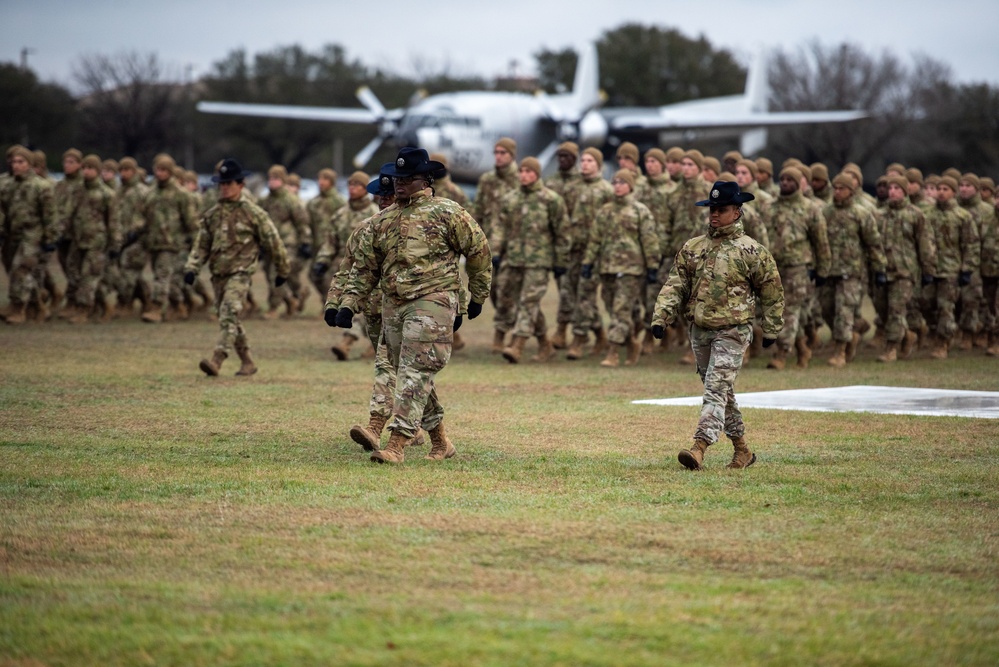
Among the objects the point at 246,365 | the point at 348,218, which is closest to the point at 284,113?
the point at 348,218

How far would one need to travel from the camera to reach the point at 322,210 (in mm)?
22203

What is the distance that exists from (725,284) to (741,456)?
1183 mm

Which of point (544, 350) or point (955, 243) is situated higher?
point (955, 243)

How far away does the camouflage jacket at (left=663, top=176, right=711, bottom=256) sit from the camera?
56.3 feet

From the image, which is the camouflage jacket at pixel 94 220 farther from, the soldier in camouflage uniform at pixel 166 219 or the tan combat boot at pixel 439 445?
the tan combat boot at pixel 439 445

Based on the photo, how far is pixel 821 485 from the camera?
9008 mm

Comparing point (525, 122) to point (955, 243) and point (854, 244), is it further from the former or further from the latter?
point (854, 244)

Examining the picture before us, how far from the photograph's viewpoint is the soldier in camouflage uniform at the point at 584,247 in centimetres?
1741

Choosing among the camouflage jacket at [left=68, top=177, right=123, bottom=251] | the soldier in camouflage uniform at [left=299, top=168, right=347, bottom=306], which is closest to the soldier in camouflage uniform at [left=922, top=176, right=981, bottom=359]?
the soldier in camouflage uniform at [left=299, top=168, right=347, bottom=306]

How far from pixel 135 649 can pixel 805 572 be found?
3.15m

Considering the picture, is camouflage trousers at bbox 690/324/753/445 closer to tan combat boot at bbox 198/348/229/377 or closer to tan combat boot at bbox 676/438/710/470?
tan combat boot at bbox 676/438/710/470

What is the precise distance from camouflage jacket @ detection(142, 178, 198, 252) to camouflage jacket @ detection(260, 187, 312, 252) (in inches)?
70.2

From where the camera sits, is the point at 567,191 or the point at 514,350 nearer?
the point at 514,350

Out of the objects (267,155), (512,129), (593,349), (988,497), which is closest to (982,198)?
(593,349)
